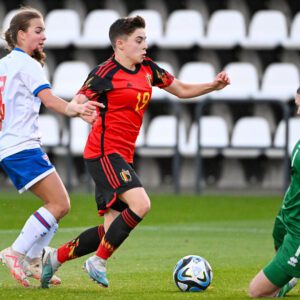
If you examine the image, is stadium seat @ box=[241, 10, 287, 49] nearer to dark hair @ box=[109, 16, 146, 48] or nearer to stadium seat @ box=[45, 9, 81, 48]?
stadium seat @ box=[45, 9, 81, 48]

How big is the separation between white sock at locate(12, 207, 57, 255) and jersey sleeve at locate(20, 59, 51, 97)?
941 millimetres

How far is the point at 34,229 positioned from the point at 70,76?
11.1 meters

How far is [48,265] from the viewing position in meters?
8.42

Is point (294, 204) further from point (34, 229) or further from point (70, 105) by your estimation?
point (34, 229)

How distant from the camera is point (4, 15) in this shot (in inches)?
837

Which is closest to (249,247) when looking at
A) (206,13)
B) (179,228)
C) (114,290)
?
(179,228)

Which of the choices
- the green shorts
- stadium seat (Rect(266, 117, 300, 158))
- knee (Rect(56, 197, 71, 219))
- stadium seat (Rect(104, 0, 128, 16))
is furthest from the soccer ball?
stadium seat (Rect(104, 0, 128, 16))

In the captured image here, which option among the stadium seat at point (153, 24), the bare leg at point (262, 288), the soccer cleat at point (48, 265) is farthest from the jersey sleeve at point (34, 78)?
the stadium seat at point (153, 24)

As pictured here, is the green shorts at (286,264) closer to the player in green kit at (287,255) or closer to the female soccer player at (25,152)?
the player in green kit at (287,255)

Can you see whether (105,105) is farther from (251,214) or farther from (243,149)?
(243,149)

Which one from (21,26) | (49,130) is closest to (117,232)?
(21,26)

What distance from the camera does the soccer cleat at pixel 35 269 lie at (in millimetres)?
8648

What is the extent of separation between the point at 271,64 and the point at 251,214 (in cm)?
531

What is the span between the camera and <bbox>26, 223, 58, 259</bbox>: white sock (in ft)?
28.4
